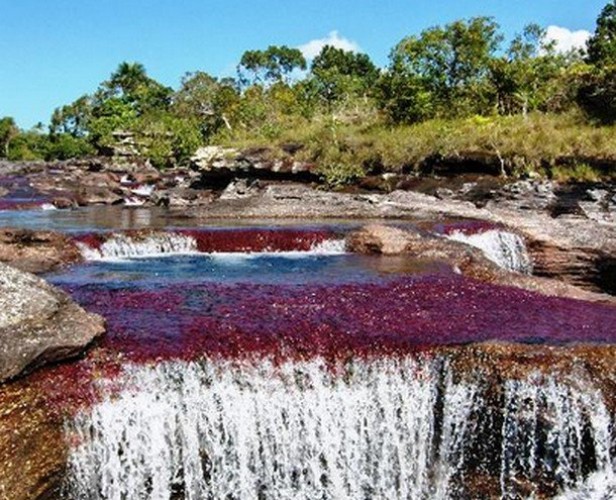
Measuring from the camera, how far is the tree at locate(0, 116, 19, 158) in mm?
100688

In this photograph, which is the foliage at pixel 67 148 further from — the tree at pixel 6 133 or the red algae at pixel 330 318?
the red algae at pixel 330 318

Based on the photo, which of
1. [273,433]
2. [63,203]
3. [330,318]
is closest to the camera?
[273,433]

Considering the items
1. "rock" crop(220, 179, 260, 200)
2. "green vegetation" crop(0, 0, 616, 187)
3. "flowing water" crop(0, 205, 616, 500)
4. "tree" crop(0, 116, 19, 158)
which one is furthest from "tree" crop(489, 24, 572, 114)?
"tree" crop(0, 116, 19, 158)

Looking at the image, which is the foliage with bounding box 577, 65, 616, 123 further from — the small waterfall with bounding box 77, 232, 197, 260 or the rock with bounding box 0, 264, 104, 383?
the rock with bounding box 0, 264, 104, 383

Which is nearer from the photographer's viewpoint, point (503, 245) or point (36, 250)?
point (36, 250)

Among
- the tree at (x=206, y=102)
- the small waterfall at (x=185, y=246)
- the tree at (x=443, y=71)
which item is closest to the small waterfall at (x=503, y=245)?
the small waterfall at (x=185, y=246)

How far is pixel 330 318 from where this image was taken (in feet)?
34.7

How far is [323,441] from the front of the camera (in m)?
8.80

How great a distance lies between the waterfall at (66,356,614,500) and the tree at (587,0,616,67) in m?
30.4

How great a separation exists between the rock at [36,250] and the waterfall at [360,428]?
7.72 meters

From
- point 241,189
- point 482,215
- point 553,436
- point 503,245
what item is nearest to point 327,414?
point 553,436

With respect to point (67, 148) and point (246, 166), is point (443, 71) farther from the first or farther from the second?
point (67, 148)

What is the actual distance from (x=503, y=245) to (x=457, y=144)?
10572 mm

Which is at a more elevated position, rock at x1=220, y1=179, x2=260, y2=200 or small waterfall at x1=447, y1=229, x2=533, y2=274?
rock at x1=220, y1=179, x2=260, y2=200
